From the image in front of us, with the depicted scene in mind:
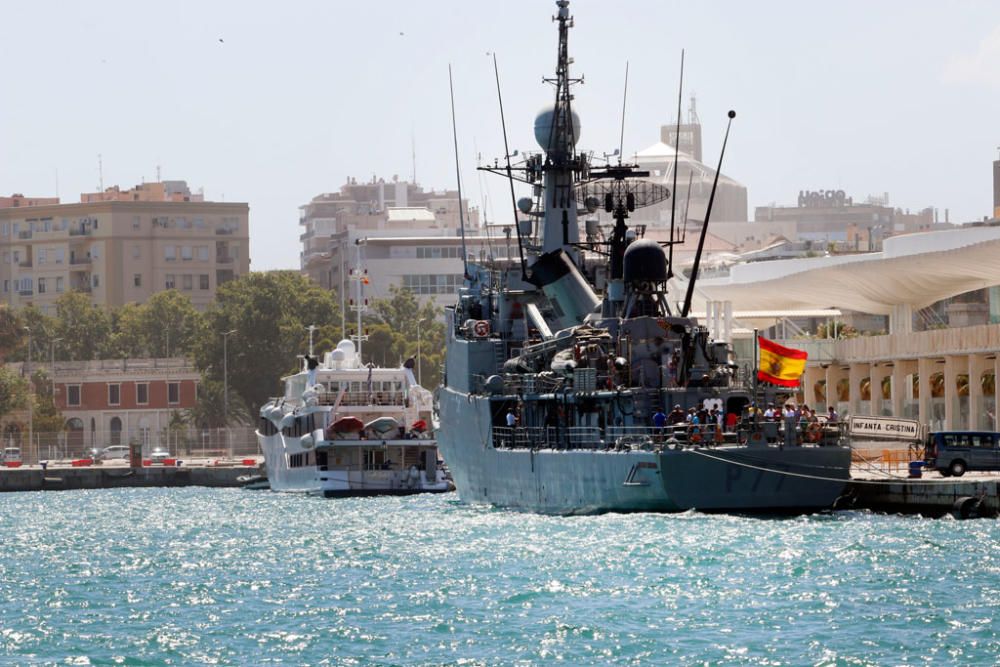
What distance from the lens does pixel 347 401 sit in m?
84.8

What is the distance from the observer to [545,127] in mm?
70188

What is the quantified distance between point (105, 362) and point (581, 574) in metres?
114

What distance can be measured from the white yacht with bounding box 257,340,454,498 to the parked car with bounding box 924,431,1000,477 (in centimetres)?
2911

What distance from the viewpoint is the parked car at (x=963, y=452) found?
54.8 metres

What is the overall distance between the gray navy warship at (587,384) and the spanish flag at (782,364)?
3079mm

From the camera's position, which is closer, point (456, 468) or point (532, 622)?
point (532, 622)

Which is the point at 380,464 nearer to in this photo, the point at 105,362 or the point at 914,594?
the point at 914,594

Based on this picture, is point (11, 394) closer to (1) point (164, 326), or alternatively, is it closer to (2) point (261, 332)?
(2) point (261, 332)

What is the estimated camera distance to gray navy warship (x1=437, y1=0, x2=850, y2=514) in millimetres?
51688

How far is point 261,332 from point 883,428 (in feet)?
287

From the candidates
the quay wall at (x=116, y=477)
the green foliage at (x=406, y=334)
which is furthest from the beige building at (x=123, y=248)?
the quay wall at (x=116, y=477)

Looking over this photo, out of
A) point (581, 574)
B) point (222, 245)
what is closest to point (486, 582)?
point (581, 574)

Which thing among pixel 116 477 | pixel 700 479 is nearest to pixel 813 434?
pixel 700 479

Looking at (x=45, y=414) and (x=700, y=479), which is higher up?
(x=45, y=414)
